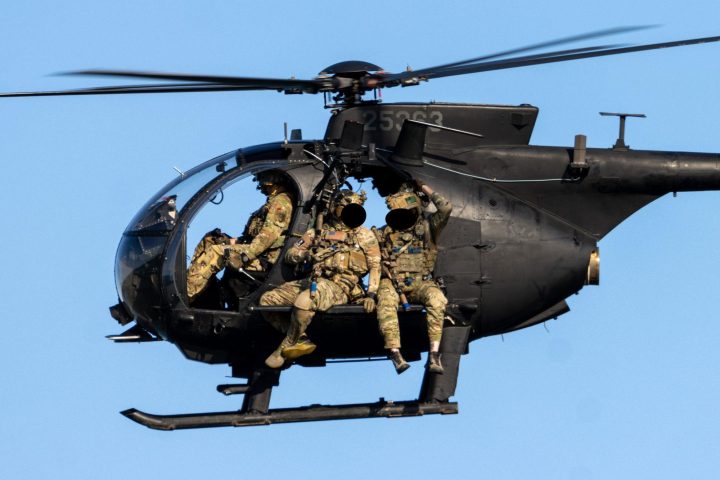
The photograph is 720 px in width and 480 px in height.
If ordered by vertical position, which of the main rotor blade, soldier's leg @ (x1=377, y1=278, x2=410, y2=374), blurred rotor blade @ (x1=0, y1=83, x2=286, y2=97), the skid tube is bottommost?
the skid tube

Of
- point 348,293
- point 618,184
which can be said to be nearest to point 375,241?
point 348,293

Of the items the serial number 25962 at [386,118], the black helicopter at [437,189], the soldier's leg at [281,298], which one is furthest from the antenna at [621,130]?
the soldier's leg at [281,298]

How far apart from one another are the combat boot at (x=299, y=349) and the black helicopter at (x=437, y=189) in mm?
331

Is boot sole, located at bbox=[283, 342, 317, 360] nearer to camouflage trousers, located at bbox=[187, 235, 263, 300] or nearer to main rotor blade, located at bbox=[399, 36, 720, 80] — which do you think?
camouflage trousers, located at bbox=[187, 235, 263, 300]

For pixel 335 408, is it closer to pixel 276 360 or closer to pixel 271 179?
pixel 276 360

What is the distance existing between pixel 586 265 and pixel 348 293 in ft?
9.56

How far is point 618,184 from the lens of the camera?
63.7 feet

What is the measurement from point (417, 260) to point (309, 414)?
2115mm

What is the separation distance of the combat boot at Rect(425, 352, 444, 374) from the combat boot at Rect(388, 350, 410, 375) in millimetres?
309

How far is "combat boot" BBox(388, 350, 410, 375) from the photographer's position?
17.9 meters

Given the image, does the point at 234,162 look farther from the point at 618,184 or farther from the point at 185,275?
the point at 618,184

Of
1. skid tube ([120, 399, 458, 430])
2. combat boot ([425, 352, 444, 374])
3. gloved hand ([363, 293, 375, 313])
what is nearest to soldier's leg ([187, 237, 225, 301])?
skid tube ([120, 399, 458, 430])

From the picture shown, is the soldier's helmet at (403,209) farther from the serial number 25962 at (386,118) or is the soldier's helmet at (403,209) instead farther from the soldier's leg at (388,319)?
the serial number 25962 at (386,118)

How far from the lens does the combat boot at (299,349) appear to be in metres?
18.1
